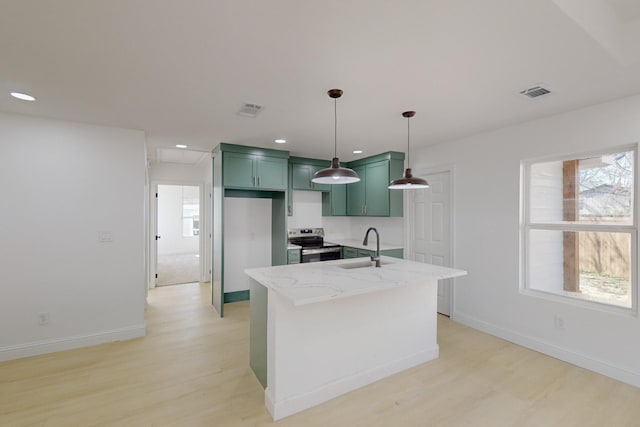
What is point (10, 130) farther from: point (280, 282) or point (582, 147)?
point (582, 147)

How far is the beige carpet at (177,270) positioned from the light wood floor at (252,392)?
3.11 meters

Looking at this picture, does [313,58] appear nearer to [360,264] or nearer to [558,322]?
[360,264]

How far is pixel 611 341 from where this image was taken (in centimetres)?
262

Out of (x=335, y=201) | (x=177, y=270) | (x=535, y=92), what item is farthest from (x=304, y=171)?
(x=177, y=270)

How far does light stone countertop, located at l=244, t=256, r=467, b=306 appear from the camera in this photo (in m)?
1.93

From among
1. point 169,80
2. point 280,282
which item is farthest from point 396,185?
point 169,80

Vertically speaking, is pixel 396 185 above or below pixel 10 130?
below

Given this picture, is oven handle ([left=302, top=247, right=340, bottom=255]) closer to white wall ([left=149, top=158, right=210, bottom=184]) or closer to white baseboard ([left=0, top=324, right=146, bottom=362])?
white baseboard ([left=0, top=324, right=146, bottom=362])

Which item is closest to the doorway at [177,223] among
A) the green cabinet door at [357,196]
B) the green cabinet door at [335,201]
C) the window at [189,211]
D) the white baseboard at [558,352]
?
the window at [189,211]

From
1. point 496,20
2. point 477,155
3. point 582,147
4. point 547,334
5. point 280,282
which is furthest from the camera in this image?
point 477,155

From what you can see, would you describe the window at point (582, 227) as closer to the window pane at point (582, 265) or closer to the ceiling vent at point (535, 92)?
the window pane at point (582, 265)

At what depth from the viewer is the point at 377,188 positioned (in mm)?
4852

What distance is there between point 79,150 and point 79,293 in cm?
158

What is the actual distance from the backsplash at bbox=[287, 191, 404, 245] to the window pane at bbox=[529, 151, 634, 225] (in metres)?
1.96
